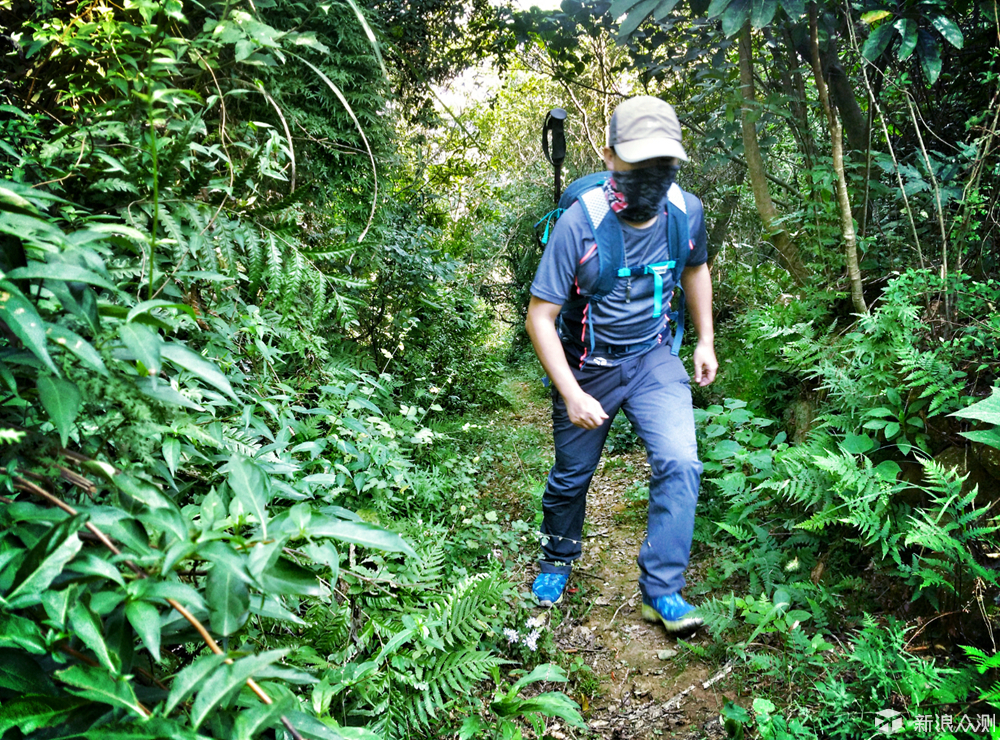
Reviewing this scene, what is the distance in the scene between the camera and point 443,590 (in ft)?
9.52

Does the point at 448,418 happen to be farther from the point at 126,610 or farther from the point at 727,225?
the point at 126,610

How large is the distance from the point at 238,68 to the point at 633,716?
11.1 ft

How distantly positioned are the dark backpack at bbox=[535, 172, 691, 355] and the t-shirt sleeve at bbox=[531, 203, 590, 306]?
0.07 meters

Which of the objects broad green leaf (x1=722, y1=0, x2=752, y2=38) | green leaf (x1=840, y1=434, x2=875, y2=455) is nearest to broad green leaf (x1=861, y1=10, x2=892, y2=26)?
broad green leaf (x1=722, y1=0, x2=752, y2=38)

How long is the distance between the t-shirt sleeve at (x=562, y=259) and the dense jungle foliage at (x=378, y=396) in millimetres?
934

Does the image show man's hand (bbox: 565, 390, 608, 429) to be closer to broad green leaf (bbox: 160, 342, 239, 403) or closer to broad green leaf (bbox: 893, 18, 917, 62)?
broad green leaf (bbox: 160, 342, 239, 403)

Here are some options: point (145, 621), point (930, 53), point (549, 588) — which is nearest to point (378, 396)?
point (549, 588)

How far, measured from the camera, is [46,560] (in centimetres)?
90

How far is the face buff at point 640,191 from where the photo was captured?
2.87 metres

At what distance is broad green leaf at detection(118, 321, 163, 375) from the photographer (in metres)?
1.01

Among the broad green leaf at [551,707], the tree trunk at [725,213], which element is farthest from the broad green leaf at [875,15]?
the tree trunk at [725,213]

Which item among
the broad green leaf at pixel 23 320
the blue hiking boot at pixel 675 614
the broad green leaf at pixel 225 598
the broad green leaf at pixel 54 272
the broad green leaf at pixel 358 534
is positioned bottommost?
the blue hiking boot at pixel 675 614

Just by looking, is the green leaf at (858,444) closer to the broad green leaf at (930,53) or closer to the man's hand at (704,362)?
the man's hand at (704,362)

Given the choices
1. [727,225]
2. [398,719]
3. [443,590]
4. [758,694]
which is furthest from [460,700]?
[727,225]
